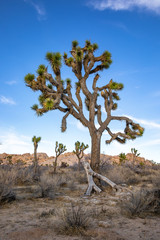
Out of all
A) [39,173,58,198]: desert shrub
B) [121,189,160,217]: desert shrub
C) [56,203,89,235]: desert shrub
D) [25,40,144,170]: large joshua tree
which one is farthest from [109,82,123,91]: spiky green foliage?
[56,203,89,235]: desert shrub

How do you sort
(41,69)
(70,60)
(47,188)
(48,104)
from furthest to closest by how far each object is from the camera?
1. (70,60)
2. (41,69)
3. (48,104)
4. (47,188)

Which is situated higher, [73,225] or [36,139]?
[36,139]

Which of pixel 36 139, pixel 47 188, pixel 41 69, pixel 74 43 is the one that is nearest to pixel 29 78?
pixel 41 69

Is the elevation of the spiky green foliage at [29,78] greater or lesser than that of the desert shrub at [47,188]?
greater

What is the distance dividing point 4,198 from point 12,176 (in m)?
1.18

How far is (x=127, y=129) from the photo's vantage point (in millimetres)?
11617

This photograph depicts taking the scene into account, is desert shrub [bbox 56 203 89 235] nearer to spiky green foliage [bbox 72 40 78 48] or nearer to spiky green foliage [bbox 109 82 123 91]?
spiky green foliage [bbox 109 82 123 91]

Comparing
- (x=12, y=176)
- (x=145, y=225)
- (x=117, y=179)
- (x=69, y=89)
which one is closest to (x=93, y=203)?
(x=145, y=225)

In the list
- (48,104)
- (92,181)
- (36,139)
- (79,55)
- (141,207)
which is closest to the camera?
(141,207)

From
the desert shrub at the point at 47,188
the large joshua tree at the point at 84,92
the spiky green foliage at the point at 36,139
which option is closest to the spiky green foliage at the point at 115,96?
Result: the large joshua tree at the point at 84,92

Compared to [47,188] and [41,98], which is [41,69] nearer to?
[41,98]

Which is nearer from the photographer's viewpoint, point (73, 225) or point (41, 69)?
point (73, 225)

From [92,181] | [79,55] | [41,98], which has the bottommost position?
[92,181]

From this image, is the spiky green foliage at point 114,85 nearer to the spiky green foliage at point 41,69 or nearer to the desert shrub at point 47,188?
the spiky green foliage at point 41,69
